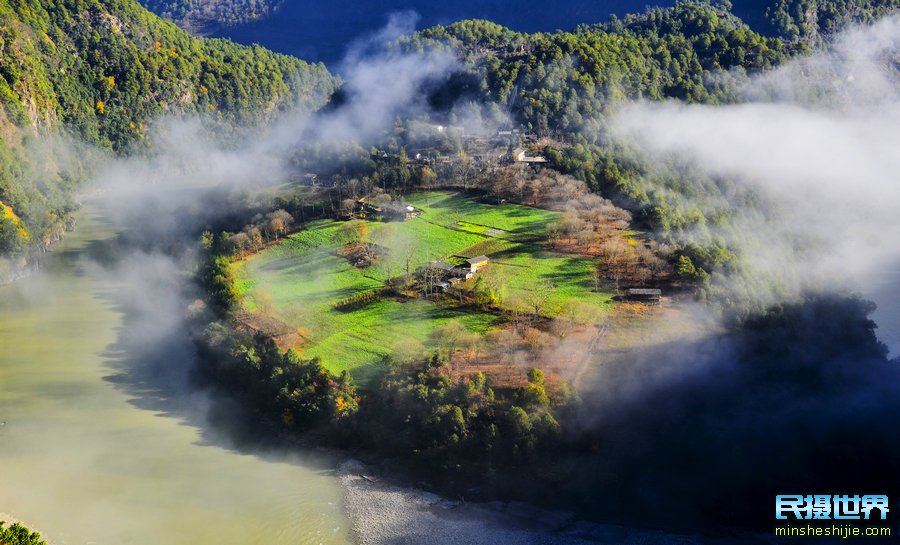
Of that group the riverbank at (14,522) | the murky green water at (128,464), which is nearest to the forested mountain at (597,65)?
the murky green water at (128,464)

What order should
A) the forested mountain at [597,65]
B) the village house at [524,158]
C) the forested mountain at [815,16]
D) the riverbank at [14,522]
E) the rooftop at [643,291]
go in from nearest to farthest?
1. the riverbank at [14,522]
2. the rooftop at [643,291]
3. the village house at [524,158]
4. the forested mountain at [597,65]
5. the forested mountain at [815,16]

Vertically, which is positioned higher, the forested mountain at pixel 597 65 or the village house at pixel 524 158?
the forested mountain at pixel 597 65

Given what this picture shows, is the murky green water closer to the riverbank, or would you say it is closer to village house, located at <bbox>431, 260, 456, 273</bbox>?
the riverbank

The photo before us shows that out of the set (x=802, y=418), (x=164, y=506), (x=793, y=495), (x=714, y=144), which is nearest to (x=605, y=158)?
(x=714, y=144)

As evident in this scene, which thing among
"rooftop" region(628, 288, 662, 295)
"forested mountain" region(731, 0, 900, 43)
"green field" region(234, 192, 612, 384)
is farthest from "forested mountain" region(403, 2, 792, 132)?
"rooftop" region(628, 288, 662, 295)

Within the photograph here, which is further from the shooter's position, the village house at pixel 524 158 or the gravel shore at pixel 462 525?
the village house at pixel 524 158

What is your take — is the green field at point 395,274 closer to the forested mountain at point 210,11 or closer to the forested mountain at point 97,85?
the forested mountain at point 97,85
